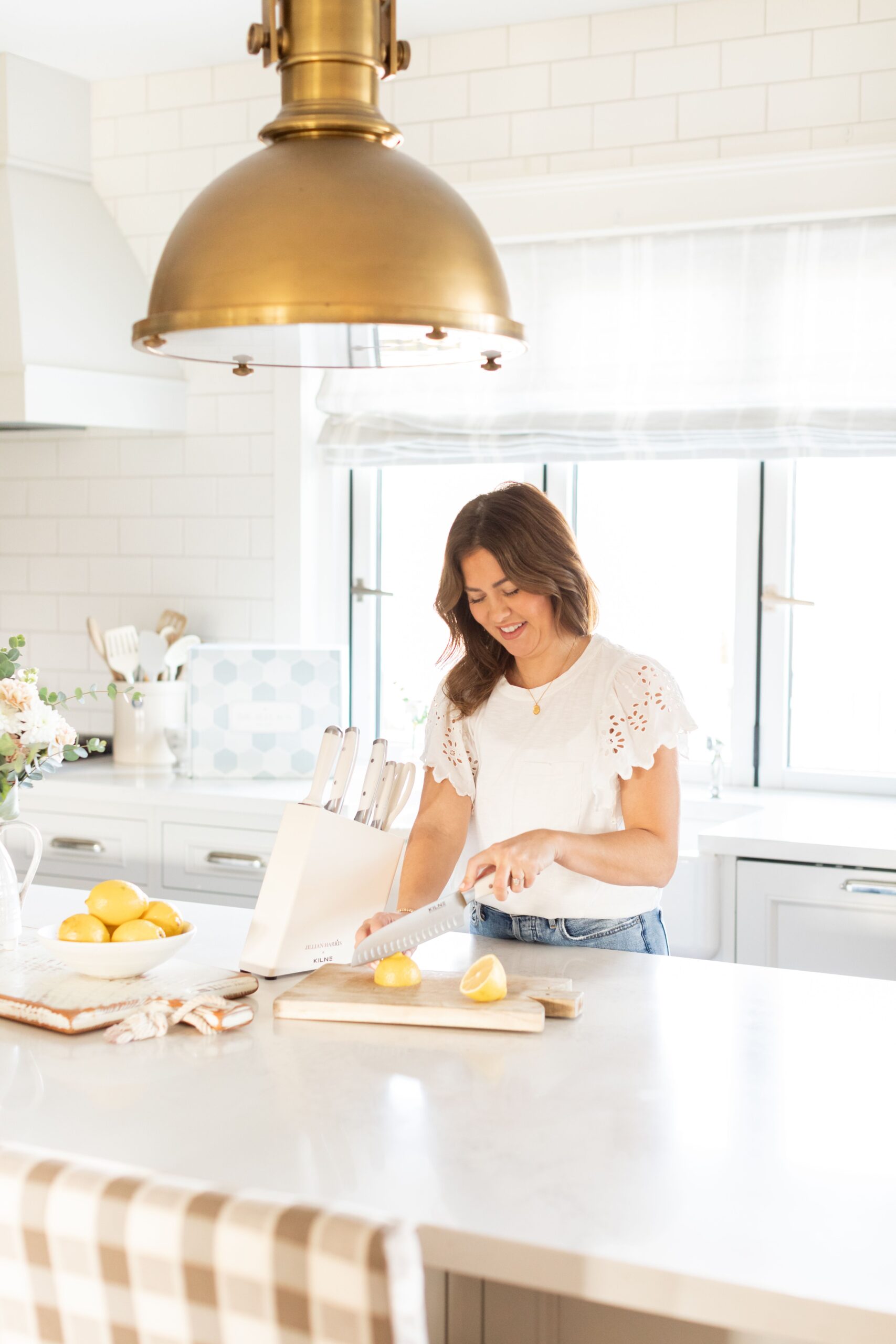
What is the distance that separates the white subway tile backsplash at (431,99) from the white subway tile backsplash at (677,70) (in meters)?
0.47

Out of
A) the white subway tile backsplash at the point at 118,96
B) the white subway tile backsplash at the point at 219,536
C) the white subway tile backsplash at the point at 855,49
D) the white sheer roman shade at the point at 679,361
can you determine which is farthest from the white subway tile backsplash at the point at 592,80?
the white subway tile backsplash at the point at 219,536

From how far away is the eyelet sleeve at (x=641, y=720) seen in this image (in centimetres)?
204

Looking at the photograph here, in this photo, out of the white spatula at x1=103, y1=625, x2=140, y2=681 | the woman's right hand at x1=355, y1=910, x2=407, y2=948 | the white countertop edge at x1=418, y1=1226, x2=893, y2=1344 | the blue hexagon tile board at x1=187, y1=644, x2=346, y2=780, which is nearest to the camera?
the white countertop edge at x1=418, y1=1226, x2=893, y2=1344

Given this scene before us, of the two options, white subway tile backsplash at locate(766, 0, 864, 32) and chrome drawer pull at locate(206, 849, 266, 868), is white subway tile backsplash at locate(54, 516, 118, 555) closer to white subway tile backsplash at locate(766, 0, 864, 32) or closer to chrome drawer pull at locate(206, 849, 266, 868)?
chrome drawer pull at locate(206, 849, 266, 868)

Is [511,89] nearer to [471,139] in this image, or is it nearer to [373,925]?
[471,139]

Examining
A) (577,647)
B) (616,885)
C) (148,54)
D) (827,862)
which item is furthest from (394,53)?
(148,54)

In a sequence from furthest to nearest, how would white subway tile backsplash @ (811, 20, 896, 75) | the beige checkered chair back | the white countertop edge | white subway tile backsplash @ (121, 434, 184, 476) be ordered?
white subway tile backsplash @ (121, 434, 184, 476) → white subway tile backsplash @ (811, 20, 896, 75) → the white countertop edge → the beige checkered chair back

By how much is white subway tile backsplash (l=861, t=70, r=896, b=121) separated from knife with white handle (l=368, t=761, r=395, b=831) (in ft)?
7.21

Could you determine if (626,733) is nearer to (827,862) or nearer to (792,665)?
(827,862)

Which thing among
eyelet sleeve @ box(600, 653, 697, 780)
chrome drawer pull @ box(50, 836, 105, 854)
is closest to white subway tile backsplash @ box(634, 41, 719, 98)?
eyelet sleeve @ box(600, 653, 697, 780)

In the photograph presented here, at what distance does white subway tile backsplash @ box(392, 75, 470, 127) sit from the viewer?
3506 millimetres

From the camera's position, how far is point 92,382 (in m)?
3.66

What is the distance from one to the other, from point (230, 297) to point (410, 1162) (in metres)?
0.89

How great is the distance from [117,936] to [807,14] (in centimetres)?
272
